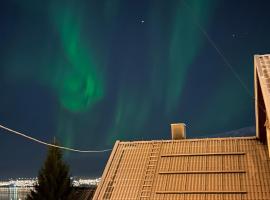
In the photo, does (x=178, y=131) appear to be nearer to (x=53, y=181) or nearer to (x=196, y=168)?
(x=196, y=168)

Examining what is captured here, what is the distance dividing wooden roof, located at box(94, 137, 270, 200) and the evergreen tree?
14.4 ft

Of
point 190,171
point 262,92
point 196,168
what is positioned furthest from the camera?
point 196,168

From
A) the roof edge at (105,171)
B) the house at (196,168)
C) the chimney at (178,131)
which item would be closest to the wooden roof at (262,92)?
the house at (196,168)

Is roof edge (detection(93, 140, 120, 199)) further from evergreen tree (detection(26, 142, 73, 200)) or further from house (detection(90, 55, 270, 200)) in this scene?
evergreen tree (detection(26, 142, 73, 200))

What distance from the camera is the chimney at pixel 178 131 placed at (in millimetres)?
21481

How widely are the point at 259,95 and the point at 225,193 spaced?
4.68 m

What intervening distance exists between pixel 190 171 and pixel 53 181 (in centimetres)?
930

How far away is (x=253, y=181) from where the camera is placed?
16.6m

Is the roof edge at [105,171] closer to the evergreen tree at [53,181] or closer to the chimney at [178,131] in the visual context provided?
the chimney at [178,131]

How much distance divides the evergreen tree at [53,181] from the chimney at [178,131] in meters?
7.45

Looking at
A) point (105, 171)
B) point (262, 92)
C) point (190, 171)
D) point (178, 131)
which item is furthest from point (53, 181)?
point (262, 92)

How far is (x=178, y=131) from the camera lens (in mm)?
21594

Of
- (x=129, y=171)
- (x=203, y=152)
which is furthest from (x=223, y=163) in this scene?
(x=129, y=171)

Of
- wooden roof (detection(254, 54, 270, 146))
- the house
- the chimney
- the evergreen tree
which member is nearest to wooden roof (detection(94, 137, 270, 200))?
the house
